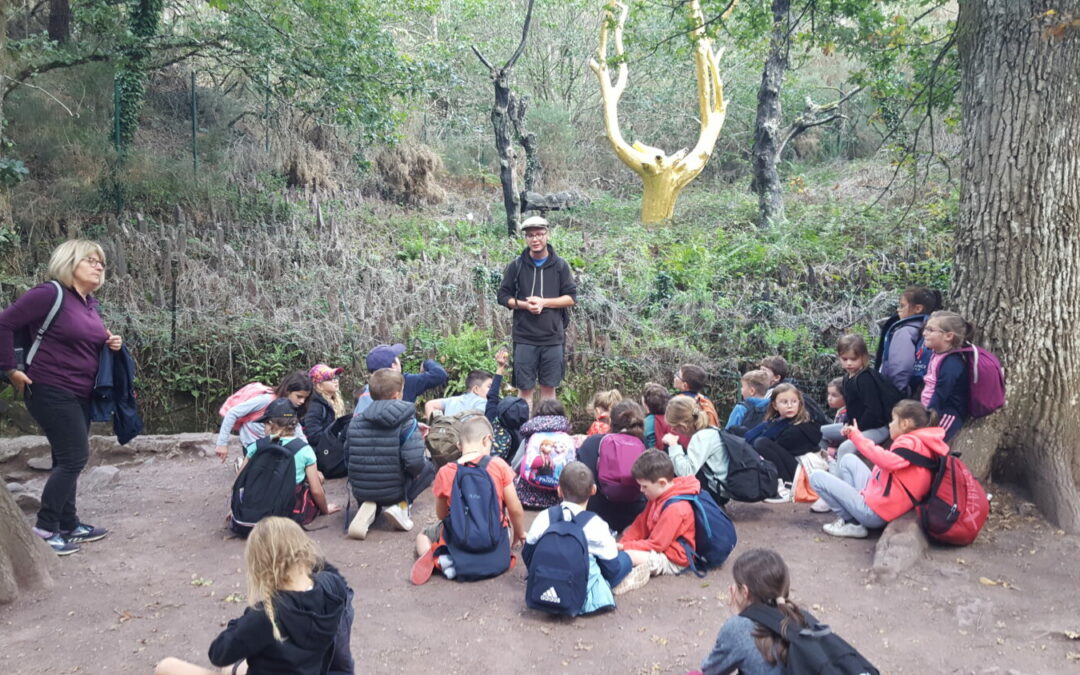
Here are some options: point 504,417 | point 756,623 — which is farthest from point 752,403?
point 756,623

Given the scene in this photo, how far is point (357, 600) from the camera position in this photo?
466 centimetres

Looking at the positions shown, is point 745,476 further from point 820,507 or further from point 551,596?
point 551,596

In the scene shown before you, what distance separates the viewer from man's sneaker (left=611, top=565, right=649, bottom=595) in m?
4.67

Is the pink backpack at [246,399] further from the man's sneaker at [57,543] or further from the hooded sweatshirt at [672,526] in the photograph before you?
the hooded sweatshirt at [672,526]

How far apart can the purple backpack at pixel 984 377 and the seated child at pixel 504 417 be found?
3095 millimetres

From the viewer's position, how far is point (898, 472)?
5.04m

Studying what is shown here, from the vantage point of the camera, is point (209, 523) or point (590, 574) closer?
point (590, 574)

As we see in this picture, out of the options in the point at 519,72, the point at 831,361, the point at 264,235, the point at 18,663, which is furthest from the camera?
the point at 519,72

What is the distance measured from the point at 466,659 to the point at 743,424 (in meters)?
3.62

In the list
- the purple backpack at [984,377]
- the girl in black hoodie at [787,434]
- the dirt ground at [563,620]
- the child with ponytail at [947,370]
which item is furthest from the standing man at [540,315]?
the purple backpack at [984,377]

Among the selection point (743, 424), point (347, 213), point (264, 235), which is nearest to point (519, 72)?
point (347, 213)

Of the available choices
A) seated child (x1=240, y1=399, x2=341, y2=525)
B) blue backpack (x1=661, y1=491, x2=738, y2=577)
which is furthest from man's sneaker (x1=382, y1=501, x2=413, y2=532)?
blue backpack (x1=661, y1=491, x2=738, y2=577)

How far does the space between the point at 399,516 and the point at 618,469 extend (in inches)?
59.2

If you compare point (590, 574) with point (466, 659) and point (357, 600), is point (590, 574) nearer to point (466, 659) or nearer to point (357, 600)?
point (466, 659)
